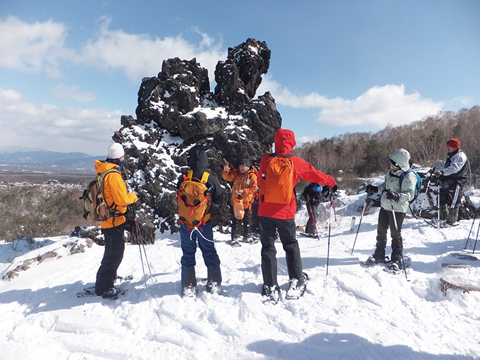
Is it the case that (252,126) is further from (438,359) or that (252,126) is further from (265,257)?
(438,359)

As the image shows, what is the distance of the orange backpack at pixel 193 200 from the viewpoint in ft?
11.2

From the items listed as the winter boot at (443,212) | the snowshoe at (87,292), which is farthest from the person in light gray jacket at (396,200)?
the snowshoe at (87,292)

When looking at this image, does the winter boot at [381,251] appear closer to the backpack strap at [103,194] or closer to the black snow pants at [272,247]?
the black snow pants at [272,247]

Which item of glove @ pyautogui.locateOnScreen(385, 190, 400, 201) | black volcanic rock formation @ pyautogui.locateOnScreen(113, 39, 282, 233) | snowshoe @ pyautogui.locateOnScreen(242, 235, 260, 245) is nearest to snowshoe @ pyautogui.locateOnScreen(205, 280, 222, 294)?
snowshoe @ pyautogui.locateOnScreen(242, 235, 260, 245)

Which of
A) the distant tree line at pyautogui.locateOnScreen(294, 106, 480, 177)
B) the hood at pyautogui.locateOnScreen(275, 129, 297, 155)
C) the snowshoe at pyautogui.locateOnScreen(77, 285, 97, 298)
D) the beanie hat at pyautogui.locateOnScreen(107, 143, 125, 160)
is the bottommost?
the snowshoe at pyautogui.locateOnScreen(77, 285, 97, 298)

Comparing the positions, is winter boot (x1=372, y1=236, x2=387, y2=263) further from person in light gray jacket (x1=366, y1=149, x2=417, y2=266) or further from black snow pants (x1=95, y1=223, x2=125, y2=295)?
black snow pants (x1=95, y1=223, x2=125, y2=295)

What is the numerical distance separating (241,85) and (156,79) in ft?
13.3

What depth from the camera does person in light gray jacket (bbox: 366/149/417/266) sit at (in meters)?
4.07

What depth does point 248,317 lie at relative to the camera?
295cm

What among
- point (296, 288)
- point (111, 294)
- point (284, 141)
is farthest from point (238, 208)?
point (111, 294)

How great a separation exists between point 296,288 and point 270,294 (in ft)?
1.34

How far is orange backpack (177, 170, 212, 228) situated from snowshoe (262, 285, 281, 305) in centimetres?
131

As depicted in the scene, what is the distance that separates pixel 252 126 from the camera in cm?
1079

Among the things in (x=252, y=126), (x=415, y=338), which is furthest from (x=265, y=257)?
(x=252, y=126)
